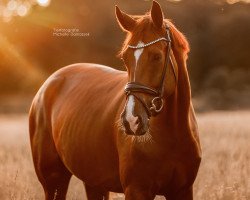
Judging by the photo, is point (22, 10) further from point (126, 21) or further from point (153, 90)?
point (153, 90)

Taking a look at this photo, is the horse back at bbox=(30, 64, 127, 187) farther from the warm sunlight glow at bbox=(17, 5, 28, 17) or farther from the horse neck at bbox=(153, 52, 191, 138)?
the warm sunlight glow at bbox=(17, 5, 28, 17)

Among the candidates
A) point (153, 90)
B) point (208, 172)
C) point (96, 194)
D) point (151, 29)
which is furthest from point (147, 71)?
point (208, 172)

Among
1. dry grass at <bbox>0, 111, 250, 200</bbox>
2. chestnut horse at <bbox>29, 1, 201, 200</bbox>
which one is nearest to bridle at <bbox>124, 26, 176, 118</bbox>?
chestnut horse at <bbox>29, 1, 201, 200</bbox>

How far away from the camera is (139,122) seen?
403cm

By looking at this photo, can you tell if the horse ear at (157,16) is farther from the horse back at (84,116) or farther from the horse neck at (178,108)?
the horse back at (84,116)

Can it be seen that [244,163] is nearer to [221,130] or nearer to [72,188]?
[72,188]

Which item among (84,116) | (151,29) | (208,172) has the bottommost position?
(208,172)

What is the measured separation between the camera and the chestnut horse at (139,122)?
412 centimetres

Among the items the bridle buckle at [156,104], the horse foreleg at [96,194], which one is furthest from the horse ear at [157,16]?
the horse foreleg at [96,194]

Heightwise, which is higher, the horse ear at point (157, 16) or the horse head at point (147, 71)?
the horse ear at point (157, 16)

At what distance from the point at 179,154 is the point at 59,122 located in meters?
1.87

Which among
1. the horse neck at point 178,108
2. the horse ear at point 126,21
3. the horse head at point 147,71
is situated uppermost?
the horse ear at point 126,21

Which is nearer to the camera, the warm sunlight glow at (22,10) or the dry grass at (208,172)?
the dry grass at (208,172)

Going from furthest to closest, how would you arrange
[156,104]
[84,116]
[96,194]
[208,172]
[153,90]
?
[208,172] → [96,194] → [84,116] → [156,104] → [153,90]
